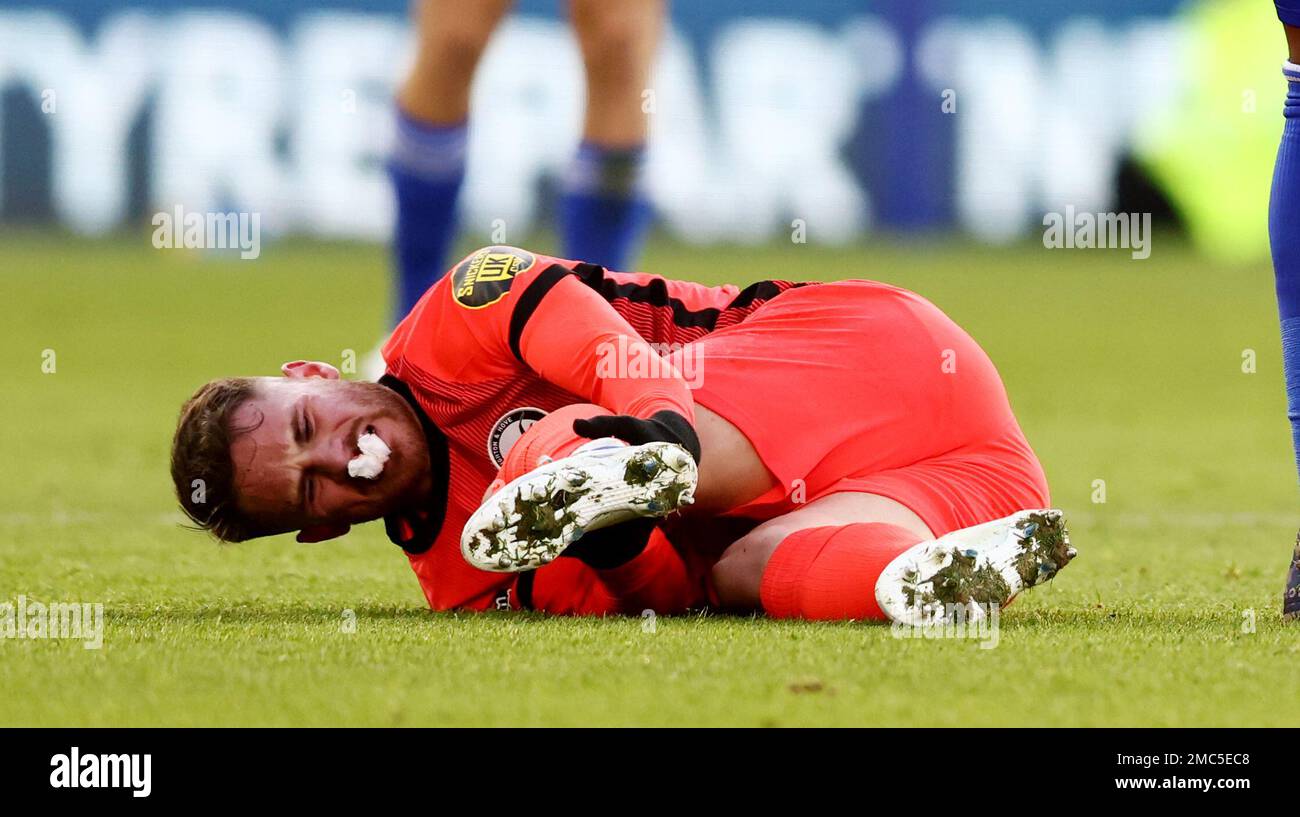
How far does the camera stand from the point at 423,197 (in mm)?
4371

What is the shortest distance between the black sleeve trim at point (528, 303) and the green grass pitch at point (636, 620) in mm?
374

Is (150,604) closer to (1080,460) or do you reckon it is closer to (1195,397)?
(1080,460)

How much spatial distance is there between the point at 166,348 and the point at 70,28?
157 inches

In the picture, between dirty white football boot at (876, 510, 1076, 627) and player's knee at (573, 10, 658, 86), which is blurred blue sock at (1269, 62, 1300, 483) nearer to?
dirty white football boot at (876, 510, 1076, 627)

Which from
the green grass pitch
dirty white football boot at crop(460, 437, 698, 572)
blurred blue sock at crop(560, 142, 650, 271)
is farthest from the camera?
blurred blue sock at crop(560, 142, 650, 271)

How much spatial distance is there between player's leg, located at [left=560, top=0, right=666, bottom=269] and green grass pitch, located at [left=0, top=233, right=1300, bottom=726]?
0.90m

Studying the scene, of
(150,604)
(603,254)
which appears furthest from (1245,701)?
(603,254)

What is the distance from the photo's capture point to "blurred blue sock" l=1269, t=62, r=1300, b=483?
96.7 inches

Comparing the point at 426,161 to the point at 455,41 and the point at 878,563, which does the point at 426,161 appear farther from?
the point at 878,563

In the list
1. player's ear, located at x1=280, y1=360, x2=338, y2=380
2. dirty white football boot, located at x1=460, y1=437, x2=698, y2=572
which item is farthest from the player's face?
dirty white football boot, located at x1=460, y1=437, x2=698, y2=572

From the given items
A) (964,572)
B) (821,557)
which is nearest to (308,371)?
(821,557)

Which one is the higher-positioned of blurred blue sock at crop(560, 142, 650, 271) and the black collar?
blurred blue sock at crop(560, 142, 650, 271)

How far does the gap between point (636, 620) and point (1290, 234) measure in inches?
39.7

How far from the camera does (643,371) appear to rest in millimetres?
2295
